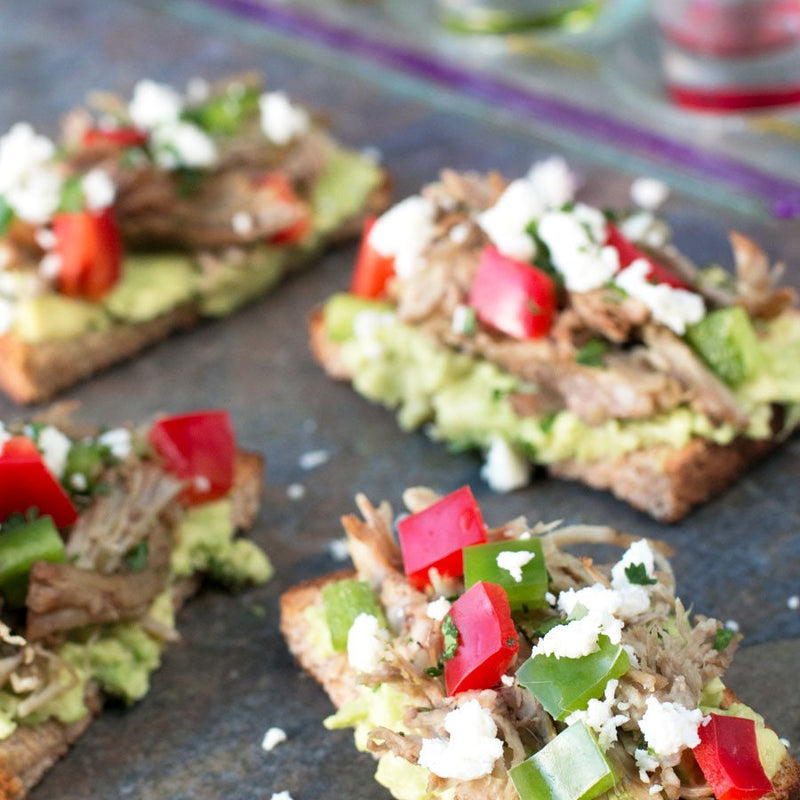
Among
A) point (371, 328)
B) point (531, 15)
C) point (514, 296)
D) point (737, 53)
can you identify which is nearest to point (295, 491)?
point (371, 328)

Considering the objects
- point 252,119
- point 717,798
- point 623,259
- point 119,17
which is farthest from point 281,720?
point 119,17

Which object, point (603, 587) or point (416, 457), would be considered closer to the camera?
point (603, 587)

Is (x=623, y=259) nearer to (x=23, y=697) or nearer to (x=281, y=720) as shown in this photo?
(x=281, y=720)

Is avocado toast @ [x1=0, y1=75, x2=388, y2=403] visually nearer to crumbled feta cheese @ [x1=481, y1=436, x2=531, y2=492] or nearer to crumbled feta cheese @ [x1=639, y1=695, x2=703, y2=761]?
crumbled feta cheese @ [x1=481, y1=436, x2=531, y2=492]

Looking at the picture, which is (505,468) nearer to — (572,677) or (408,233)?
(408,233)

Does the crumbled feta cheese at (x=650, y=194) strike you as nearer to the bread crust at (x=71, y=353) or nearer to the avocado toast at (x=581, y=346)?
the avocado toast at (x=581, y=346)

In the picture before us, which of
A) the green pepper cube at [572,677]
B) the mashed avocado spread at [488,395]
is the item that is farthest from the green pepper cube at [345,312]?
the green pepper cube at [572,677]
